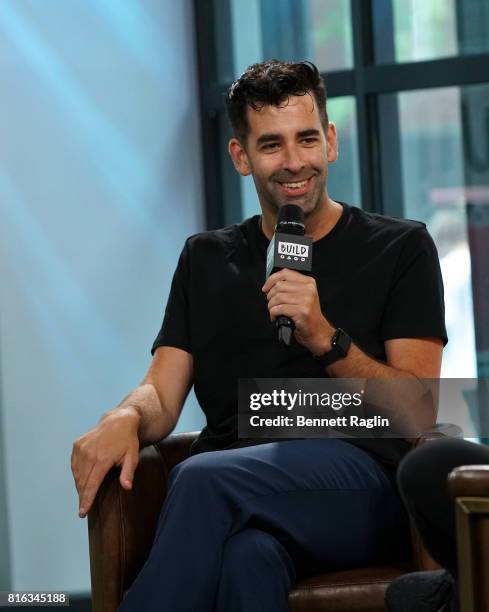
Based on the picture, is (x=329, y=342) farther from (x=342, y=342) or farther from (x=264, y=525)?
(x=264, y=525)

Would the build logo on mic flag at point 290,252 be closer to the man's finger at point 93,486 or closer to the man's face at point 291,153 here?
the man's face at point 291,153

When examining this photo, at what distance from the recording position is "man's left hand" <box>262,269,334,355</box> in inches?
81.7

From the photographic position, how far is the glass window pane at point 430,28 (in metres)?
3.95

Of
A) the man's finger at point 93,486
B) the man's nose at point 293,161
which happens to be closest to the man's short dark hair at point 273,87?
the man's nose at point 293,161

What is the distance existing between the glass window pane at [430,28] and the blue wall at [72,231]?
79 centimetres

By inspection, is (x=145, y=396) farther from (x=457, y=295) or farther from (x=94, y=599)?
(x=457, y=295)

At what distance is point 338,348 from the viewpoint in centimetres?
224

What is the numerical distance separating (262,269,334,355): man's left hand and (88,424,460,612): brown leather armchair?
0.30 m

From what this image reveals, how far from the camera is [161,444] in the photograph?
2533 millimetres

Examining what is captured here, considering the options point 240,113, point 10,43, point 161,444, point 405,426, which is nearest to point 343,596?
point 405,426

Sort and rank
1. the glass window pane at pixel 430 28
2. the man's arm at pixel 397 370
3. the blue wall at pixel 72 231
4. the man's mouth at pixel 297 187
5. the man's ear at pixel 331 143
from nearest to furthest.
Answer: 1. the man's arm at pixel 397 370
2. the man's mouth at pixel 297 187
3. the man's ear at pixel 331 143
4. the blue wall at pixel 72 231
5. the glass window pane at pixel 430 28

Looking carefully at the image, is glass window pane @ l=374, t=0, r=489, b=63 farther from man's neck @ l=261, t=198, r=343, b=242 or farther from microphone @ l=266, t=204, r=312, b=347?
microphone @ l=266, t=204, r=312, b=347

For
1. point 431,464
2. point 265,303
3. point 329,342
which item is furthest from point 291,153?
point 431,464

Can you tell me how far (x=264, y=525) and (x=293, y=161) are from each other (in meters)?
0.77
